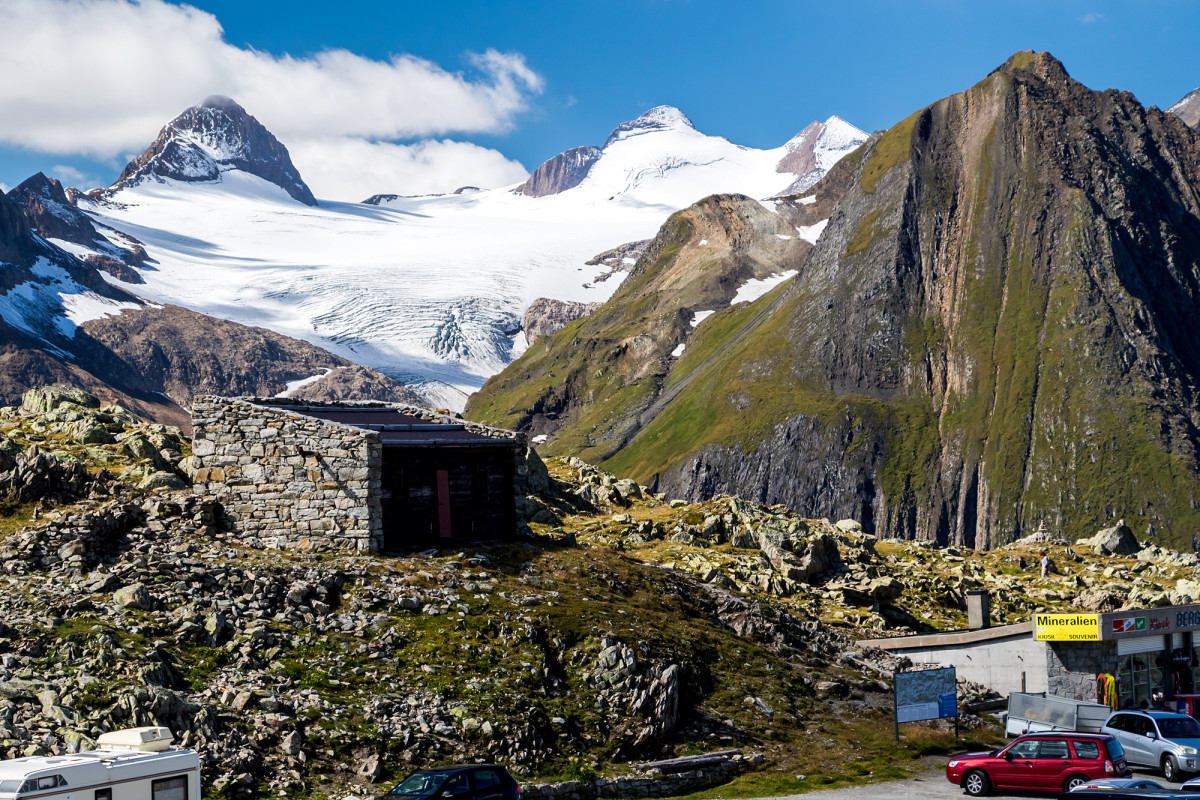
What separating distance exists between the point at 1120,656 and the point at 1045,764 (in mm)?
14266

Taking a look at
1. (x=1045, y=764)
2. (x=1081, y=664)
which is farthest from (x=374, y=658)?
(x=1081, y=664)

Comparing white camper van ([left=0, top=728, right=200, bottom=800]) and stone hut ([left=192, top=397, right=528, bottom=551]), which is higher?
stone hut ([left=192, top=397, right=528, bottom=551])

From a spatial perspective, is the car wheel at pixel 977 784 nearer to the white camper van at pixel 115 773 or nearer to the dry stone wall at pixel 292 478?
the dry stone wall at pixel 292 478

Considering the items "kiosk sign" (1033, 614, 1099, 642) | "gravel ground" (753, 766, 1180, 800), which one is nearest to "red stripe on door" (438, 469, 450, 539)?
"gravel ground" (753, 766, 1180, 800)

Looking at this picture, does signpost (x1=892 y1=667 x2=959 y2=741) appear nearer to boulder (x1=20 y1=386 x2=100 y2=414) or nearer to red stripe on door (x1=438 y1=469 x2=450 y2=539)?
red stripe on door (x1=438 y1=469 x2=450 y2=539)

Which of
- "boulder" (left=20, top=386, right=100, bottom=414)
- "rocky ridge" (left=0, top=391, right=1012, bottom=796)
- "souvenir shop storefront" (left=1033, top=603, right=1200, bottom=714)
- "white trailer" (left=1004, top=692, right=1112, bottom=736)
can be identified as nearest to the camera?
"rocky ridge" (left=0, top=391, right=1012, bottom=796)

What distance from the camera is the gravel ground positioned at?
28125 mm

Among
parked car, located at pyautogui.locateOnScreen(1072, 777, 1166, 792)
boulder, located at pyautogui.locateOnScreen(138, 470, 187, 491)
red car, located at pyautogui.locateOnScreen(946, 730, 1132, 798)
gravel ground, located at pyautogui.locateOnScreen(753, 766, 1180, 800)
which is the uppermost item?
boulder, located at pyautogui.locateOnScreen(138, 470, 187, 491)

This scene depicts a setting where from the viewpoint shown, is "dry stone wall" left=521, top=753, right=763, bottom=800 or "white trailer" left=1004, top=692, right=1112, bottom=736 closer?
"dry stone wall" left=521, top=753, right=763, bottom=800

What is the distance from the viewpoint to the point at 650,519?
196 feet

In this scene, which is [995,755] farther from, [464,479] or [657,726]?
[464,479]

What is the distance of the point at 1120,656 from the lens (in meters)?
40.9

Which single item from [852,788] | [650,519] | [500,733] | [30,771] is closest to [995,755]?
[852,788]

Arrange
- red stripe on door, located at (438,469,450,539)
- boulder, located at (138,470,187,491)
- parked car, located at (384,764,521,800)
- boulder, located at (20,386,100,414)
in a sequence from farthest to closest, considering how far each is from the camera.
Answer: boulder, located at (20,386,100,414) < red stripe on door, located at (438,469,450,539) < boulder, located at (138,470,187,491) < parked car, located at (384,764,521,800)
